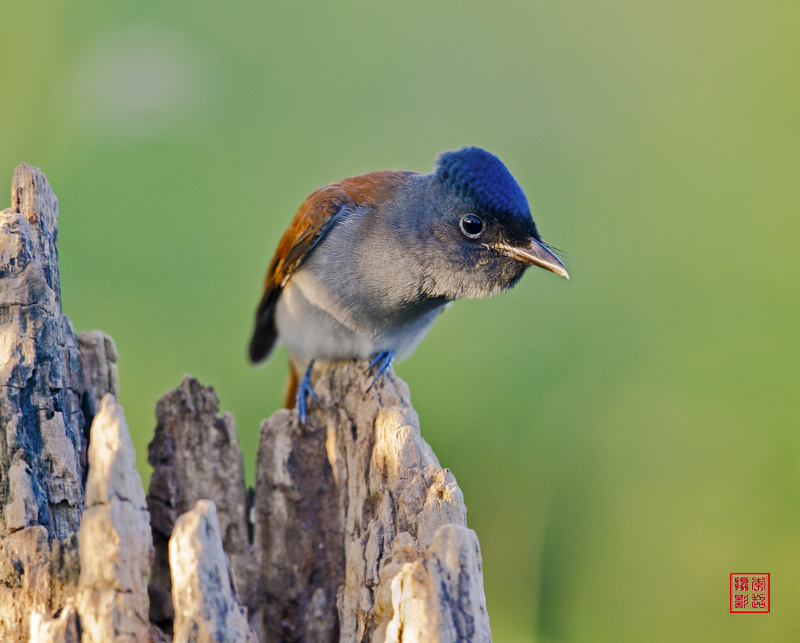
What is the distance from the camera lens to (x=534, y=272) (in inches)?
170

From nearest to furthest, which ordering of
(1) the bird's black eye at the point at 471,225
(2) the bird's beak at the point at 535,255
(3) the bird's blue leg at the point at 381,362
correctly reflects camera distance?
(2) the bird's beak at the point at 535,255
(1) the bird's black eye at the point at 471,225
(3) the bird's blue leg at the point at 381,362

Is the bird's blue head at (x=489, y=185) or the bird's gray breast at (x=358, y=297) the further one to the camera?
the bird's gray breast at (x=358, y=297)

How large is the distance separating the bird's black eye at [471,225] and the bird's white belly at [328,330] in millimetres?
654

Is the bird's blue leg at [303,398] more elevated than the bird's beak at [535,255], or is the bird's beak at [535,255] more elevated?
the bird's beak at [535,255]

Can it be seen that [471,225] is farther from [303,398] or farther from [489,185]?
[303,398]

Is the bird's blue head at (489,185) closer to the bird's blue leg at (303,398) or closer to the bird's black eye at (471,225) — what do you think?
the bird's black eye at (471,225)

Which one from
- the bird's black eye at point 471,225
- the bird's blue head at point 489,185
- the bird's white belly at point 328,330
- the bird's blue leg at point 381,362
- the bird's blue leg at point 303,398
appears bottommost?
the bird's blue leg at point 303,398

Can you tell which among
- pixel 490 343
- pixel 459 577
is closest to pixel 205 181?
pixel 490 343

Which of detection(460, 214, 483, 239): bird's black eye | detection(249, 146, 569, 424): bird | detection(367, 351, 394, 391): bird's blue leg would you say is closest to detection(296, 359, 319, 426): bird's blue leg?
detection(249, 146, 569, 424): bird

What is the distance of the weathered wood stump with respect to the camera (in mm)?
1537

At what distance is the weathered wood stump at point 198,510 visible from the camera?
1537 millimetres

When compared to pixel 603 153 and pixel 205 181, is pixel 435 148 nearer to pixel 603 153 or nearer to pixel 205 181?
pixel 603 153

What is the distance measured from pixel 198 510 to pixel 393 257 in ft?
6.01

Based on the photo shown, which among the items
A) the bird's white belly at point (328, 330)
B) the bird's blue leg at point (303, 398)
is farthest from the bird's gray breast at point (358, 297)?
the bird's blue leg at point (303, 398)
